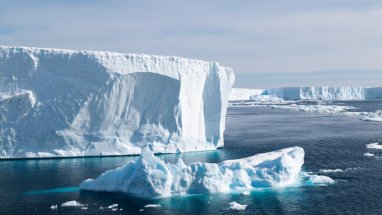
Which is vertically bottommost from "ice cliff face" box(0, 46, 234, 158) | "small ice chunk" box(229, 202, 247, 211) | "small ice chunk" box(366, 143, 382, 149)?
"small ice chunk" box(229, 202, 247, 211)

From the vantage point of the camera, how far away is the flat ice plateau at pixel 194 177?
54.5ft

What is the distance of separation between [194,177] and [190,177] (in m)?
0.15

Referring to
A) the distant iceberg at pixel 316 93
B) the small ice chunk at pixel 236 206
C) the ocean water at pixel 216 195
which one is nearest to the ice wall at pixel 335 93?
the distant iceberg at pixel 316 93

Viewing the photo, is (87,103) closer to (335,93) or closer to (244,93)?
(335,93)

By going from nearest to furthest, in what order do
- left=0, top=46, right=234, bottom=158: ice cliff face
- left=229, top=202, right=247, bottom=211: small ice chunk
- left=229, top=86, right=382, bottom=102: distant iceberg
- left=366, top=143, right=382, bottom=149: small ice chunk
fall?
1. left=229, top=202, right=247, bottom=211: small ice chunk
2. left=0, top=46, right=234, bottom=158: ice cliff face
3. left=366, top=143, right=382, bottom=149: small ice chunk
4. left=229, top=86, right=382, bottom=102: distant iceberg

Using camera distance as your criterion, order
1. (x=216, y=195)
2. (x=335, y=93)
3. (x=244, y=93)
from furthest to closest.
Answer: (x=244, y=93)
(x=335, y=93)
(x=216, y=195)

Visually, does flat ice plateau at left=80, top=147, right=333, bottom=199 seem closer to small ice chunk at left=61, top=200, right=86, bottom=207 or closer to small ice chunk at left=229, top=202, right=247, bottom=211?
small ice chunk at left=229, top=202, right=247, bottom=211

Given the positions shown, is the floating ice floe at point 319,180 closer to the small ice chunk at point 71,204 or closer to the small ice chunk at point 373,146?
the small ice chunk at point 71,204

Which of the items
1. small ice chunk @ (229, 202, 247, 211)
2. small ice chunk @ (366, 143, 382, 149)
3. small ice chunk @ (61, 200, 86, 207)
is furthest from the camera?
small ice chunk @ (366, 143, 382, 149)

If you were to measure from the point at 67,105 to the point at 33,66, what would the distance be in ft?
8.48

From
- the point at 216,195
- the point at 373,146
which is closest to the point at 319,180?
the point at 216,195

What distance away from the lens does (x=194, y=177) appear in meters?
16.8

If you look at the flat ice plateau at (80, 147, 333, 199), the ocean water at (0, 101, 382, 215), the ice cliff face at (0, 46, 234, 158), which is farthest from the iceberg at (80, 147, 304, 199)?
the ice cliff face at (0, 46, 234, 158)

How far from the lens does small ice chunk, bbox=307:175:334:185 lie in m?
18.4
